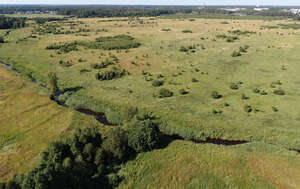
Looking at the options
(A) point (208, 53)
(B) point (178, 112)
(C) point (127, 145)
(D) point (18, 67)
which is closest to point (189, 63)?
(A) point (208, 53)

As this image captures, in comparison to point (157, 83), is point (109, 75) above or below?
above

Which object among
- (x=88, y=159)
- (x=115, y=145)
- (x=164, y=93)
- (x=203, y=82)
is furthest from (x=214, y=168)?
(x=203, y=82)

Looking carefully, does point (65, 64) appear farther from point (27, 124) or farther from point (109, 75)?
point (27, 124)

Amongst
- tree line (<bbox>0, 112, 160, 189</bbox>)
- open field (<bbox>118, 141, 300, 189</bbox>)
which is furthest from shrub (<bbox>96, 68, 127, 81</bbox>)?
open field (<bbox>118, 141, 300, 189</bbox>)

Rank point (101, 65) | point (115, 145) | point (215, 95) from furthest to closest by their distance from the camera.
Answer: point (101, 65), point (215, 95), point (115, 145)

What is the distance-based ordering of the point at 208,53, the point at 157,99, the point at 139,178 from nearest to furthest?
the point at 139,178 → the point at 157,99 → the point at 208,53

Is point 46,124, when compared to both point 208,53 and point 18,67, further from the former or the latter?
point 208,53

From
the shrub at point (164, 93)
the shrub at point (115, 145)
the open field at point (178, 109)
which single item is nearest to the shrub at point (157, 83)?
the open field at point (178, 109)

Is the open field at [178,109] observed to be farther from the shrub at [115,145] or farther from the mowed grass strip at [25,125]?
the shrub at [115,145]
